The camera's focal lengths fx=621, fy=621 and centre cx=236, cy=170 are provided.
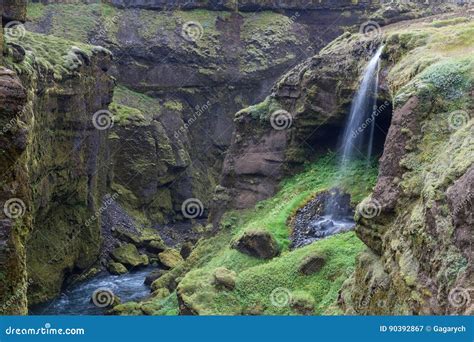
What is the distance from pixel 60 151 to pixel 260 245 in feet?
60.0

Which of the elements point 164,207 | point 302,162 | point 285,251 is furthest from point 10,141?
point 164,207

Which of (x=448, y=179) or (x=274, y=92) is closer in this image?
(x=448, y=179)

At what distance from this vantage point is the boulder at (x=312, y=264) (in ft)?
82.2

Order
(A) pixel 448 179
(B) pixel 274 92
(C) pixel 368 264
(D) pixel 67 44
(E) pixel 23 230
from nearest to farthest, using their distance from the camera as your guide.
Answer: (A) pixel 448 179 < (C) pixel 368 264 < (E) pixel 23 230 < (B) pixel 274 92 < (D) pixel 67 44

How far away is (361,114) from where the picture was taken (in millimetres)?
32938

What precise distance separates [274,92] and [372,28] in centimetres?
799

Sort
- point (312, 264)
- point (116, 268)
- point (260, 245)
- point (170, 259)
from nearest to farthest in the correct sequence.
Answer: point (312, 264) → point (260, 245) → point (116, 268) → point (170, 259)

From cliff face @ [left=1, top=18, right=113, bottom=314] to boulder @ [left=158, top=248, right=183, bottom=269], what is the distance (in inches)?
211

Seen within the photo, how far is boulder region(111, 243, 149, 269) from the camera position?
A: 4981 centimetres

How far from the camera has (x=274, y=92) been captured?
126ft

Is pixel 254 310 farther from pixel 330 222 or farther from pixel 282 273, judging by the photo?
pixel 330 222

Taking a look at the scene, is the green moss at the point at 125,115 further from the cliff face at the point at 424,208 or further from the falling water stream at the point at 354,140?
the cliff face at the point at 424,208

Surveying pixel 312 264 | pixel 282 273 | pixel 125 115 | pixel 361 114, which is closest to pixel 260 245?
pixel 282 273

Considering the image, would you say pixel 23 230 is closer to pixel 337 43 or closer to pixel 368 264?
pixel 368 264
